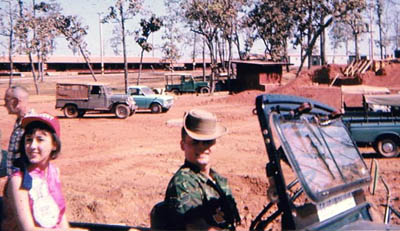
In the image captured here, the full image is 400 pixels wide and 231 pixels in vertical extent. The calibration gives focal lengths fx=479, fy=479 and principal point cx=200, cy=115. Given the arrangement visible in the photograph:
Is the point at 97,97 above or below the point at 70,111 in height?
above

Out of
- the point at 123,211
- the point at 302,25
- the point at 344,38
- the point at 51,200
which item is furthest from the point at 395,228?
the point at 344,38

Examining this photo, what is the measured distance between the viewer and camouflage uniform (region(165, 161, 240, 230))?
2.55m

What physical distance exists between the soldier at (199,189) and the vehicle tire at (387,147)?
29.1 feet

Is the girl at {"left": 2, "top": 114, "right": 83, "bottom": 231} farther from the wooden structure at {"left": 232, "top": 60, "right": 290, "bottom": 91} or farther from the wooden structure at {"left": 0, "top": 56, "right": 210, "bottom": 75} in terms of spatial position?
the wooden structure at {"left": 0, "top": 56, "right": 210, "bottom": 75}

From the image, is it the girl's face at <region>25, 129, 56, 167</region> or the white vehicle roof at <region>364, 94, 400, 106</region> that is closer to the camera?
the girl's face at <region>25, 129, 56, 167</region>

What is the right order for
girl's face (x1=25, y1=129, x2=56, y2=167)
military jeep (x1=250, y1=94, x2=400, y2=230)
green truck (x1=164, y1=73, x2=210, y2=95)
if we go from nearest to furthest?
military jeep (x1=250, y1=94, x2=400, y2=230) → girl's face (x1=25, y1=129, x2=56, y2=167) → green truck (x1=164, y1=73, x2=210, y2=95)

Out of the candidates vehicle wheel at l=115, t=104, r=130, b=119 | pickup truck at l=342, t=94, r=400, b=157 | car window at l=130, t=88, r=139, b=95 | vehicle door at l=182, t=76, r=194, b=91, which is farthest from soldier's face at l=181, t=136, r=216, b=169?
vehicle door at l=182, t=76, r=194, b=91

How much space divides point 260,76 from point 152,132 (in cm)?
1831

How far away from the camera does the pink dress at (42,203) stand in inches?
103

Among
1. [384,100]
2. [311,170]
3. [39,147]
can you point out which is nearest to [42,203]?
[39,147]

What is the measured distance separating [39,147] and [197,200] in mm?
967

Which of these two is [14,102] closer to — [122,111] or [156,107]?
[122,111]

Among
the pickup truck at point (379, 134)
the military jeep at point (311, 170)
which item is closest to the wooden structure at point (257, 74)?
the pickup truck at point (379, 134)

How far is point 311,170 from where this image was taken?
8.20 ft
